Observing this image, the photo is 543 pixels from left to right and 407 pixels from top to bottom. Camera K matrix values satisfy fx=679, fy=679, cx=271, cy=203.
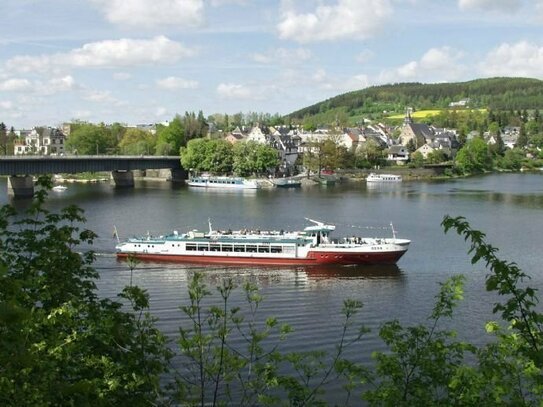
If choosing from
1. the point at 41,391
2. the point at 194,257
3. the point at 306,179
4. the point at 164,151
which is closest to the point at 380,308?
the point at 194,257

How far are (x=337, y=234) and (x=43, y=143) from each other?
4113 inches

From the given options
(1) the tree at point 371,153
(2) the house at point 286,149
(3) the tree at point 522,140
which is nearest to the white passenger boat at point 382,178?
(1) the tree at point 371,153

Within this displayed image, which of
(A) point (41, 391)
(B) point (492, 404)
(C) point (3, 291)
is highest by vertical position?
(C) point (3, 291)

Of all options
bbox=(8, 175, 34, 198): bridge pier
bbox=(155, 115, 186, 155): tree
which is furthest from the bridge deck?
bbox=(155, 115, 186, 155): tree

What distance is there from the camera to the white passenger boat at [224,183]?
87.9 meters

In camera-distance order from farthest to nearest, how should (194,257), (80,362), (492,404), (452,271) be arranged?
(194,257), (452,271), (80,362), (492,404)

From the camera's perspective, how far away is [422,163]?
117562mm

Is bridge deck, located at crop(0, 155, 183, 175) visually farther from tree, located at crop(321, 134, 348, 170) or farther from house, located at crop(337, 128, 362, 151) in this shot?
house, located at crop(337, 128, 362, 151)

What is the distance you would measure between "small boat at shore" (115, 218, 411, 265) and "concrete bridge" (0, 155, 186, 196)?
1454 inches

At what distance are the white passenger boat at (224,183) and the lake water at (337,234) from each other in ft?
12.9

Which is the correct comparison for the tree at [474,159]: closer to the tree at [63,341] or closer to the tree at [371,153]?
the tree at [371,153]

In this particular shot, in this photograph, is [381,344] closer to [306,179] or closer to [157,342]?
[157,342]

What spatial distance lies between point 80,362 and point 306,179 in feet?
293

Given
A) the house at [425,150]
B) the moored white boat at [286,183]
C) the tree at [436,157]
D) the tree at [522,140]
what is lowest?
the moored white boat at [286,183]
